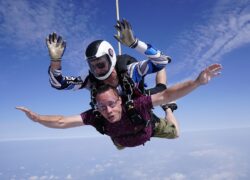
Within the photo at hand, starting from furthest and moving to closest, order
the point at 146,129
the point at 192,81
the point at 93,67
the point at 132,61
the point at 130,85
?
the point at 146,129 < the point at 132,61 < the point at 130,85 < the point at 93,67 < the point at 192,81

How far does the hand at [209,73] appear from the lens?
3318 mm

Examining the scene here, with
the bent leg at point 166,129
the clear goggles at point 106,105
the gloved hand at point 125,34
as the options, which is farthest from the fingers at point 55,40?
the bent leg at point 166,129

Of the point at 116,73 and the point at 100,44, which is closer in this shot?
the point at 100,44

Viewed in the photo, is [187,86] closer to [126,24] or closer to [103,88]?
[126,24]

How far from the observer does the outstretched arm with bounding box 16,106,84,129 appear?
4133mm

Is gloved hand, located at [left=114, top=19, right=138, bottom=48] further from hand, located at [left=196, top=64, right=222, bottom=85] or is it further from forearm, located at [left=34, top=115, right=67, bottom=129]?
forearm, located at [left=34, top=115, right=67, bottom=129]

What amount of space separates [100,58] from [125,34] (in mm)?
460

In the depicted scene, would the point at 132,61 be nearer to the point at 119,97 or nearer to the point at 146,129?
the point at 119,97

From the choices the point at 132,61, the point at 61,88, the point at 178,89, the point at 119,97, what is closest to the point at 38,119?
the point at 61,88

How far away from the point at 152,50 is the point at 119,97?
35.3 inches

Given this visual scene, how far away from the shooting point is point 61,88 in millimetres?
4551

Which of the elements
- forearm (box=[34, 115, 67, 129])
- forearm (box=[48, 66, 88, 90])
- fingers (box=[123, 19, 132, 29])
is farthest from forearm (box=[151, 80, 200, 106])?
forearm (box=[34, 115, 67, 129])

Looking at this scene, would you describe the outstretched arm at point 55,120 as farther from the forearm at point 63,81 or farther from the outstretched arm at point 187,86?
the outstretched arm at point 187,86

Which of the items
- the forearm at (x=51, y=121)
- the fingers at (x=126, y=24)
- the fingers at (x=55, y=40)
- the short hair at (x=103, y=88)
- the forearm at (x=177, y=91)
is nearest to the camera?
the forearm at (x=177, y=91)
